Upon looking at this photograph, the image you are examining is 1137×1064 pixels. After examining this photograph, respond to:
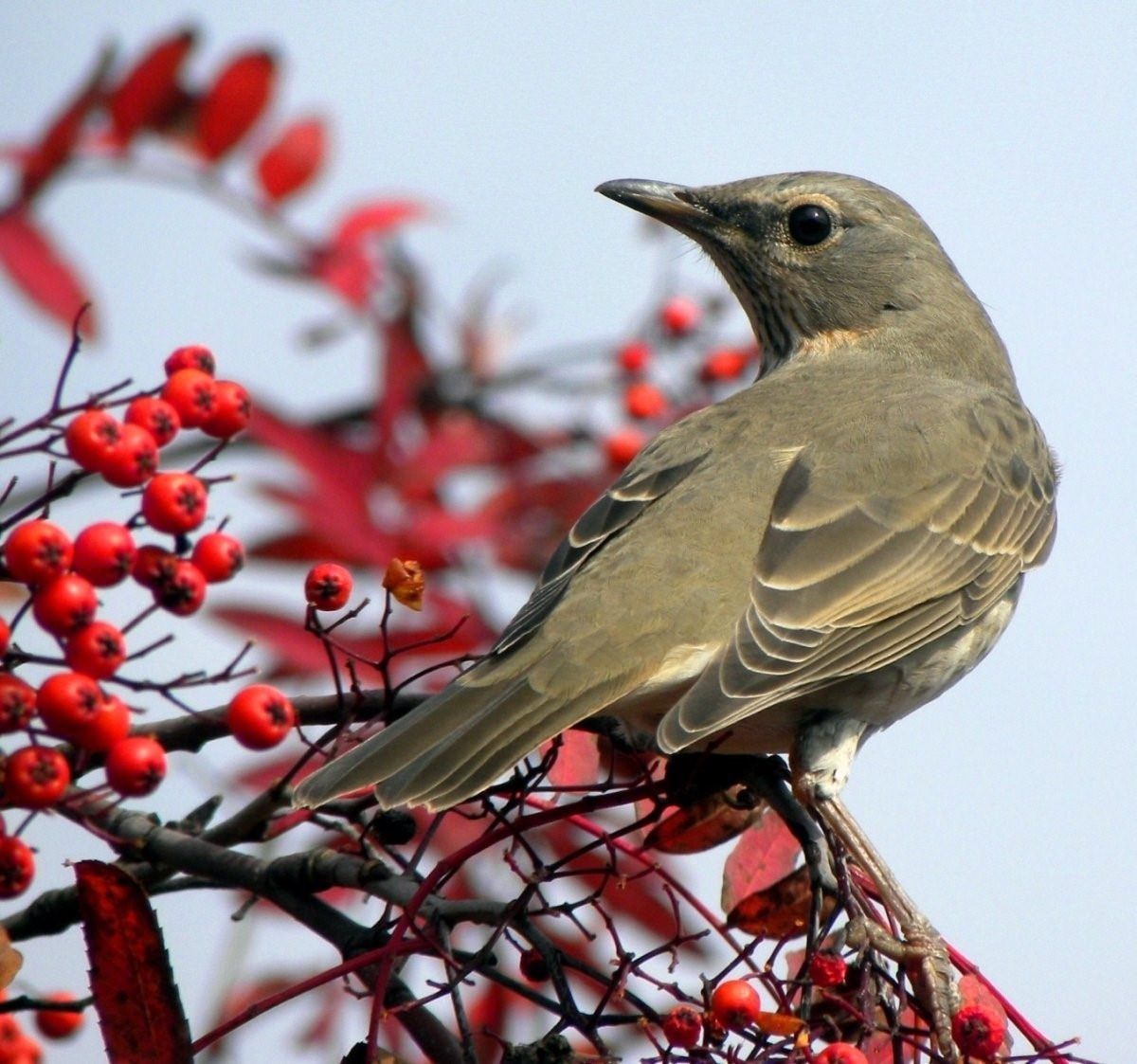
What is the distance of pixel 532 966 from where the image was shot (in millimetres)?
2500

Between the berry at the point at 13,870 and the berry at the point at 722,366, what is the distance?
3211 mm

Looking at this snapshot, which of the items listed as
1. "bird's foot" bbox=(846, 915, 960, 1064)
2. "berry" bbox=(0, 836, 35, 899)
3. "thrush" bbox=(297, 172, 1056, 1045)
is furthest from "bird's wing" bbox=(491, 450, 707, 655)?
"berry" bbox=(0, 836, 35, 899)

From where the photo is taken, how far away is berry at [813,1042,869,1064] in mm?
2156

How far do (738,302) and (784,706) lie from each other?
2023 millimetres

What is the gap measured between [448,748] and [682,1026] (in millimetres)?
706

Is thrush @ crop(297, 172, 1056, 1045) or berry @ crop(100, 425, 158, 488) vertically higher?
thrush @ crop(297, 172, 1056, 1045)

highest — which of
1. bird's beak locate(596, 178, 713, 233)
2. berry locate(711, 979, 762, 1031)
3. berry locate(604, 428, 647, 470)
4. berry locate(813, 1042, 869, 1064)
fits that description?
bird's beak locate(596, 178, 713, 233)

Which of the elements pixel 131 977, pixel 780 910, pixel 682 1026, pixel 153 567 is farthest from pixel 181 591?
pixel 780 910

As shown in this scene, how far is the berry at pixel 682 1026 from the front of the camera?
2.27 meters

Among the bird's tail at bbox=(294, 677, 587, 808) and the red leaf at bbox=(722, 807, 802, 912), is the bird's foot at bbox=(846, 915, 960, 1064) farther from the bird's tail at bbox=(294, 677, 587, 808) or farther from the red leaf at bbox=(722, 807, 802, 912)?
the bird's tail at bbox=(294, 677, 587, 808)

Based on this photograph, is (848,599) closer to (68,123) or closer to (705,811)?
(705,811)

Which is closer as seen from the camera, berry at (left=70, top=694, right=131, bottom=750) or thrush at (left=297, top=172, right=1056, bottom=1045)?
berry at (left=70, top=694, right=131, bottom=750)

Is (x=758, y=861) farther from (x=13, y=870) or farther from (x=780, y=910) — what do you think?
(x=13, y=870)

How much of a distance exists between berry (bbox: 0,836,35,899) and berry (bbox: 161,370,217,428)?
73cm
